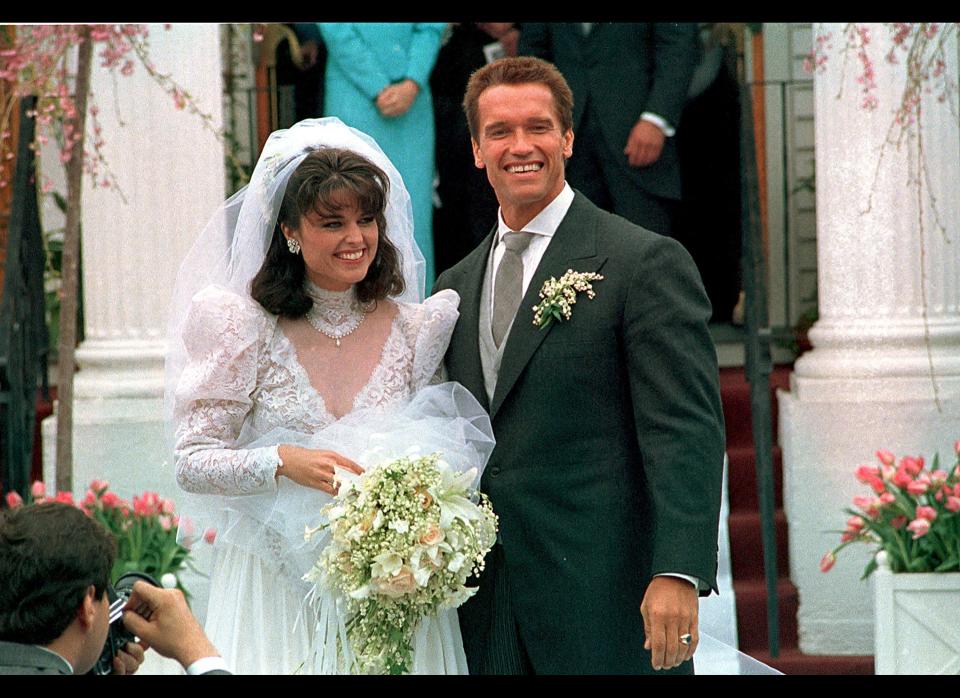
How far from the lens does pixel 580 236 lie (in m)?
3.33

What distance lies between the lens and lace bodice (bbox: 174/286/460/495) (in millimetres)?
3182

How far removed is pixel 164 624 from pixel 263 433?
0.69 meters

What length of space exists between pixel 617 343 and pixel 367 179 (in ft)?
2.13

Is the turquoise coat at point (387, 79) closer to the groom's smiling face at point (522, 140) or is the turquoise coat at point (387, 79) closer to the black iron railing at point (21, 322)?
the black iron railing at point (21, 322)

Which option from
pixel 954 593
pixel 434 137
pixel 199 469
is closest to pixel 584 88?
pixel 434 137

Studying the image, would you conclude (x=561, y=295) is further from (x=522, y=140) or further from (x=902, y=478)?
(x=902, y=478)

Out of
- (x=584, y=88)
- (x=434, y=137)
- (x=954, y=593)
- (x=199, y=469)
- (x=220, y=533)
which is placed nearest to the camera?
(x=199, y=469)

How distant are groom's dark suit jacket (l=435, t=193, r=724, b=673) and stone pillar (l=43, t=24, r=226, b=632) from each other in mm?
2901

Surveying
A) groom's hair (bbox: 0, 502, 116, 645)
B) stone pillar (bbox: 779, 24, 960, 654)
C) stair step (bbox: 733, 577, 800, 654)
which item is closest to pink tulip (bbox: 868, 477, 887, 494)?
stone pillar (bbox: 779, 24, 960, 654)

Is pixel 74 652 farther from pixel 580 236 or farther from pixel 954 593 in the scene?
pixel 954 593

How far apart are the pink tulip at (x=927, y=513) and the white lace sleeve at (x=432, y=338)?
2214 mm

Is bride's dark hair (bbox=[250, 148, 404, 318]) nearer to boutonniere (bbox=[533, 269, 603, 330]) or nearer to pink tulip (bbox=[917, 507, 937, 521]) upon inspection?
boutonniere (bbox=[533, 269, 603, 330])

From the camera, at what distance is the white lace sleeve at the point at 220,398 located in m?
3.17

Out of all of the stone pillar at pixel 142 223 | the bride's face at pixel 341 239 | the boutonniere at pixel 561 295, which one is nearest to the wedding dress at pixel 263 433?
the bride's face at pixel 341 239
